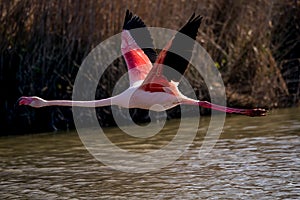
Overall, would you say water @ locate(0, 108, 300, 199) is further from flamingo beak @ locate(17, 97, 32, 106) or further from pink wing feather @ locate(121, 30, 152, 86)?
pink wing feather @ locate(121, 30, 152, 86)

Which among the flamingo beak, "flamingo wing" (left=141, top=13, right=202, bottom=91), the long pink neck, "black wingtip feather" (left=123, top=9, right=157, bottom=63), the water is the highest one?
"black wingtip feather" (left=123, top=9, right=157, bottom=63)

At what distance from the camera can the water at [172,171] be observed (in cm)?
795

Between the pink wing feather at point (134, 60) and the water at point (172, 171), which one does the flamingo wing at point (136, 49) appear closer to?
the pink wing feather at point (134, 60)

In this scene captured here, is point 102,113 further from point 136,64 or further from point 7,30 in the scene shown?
point 136,64

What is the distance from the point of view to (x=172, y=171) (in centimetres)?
912

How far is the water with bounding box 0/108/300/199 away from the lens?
26.1 ft

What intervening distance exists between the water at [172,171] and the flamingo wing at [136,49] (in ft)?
4.29

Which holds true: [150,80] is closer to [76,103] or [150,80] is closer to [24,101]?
[76,103]

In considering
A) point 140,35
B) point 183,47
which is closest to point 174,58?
point 183,47

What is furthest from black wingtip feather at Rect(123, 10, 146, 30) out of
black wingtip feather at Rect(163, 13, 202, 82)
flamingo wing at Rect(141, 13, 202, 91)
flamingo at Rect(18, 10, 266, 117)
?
black wingtip feather at Rect(163, 13, 202, 82)

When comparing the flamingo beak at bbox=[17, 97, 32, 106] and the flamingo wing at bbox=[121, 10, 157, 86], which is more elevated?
the flamingo wing at bbox=[121, 10, 157, 86]

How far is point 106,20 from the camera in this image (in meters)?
13.1

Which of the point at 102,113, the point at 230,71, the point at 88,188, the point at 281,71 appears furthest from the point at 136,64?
the point at 281,71

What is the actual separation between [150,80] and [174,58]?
61 centimetres
